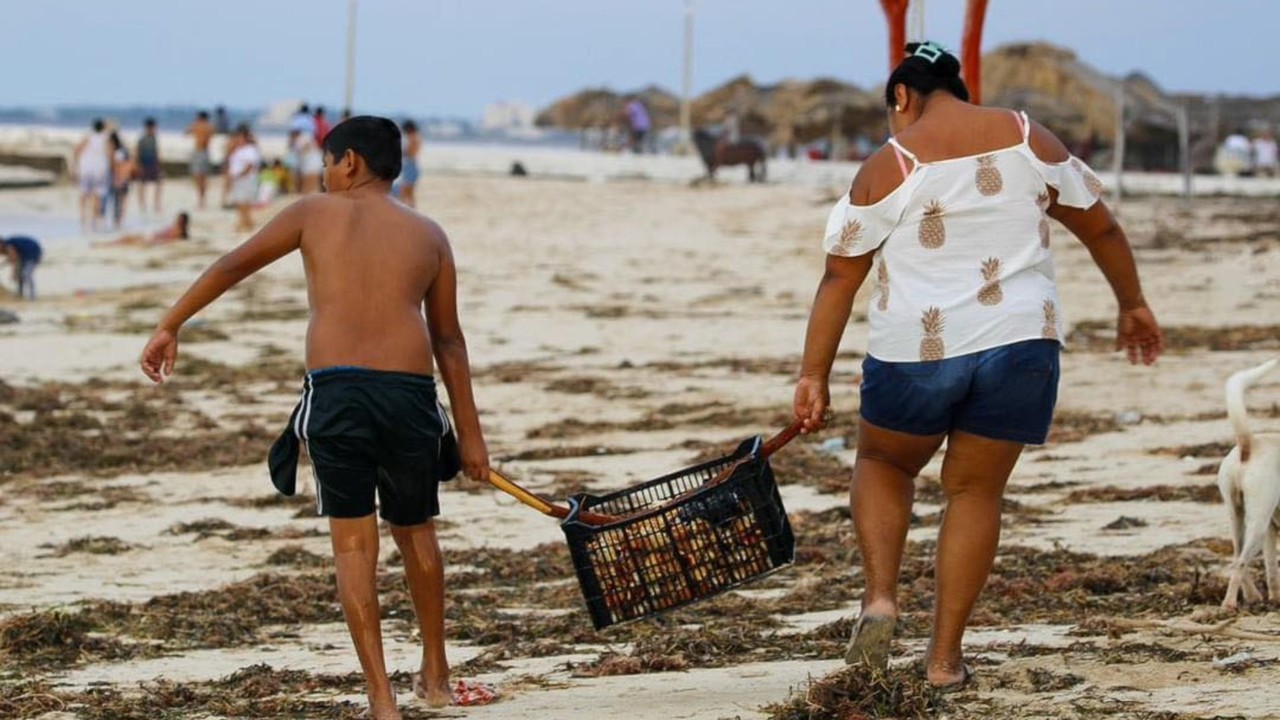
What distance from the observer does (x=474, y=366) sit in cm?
1459

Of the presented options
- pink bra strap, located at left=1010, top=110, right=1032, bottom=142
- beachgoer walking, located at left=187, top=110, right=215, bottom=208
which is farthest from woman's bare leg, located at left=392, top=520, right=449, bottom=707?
beachgoer walking, located at left=187, top=110, right=215, bottom=208

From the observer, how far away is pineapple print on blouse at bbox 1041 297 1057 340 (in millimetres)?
5215

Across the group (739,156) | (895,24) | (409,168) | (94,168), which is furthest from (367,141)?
(739,156)

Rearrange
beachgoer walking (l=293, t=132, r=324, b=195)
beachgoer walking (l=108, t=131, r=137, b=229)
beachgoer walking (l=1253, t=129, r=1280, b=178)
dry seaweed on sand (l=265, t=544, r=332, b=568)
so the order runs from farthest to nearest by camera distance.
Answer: beachgoer walking (l=1253, t=129, r=1280, b=178), beachgoer walking (l=108, t=131, r=137, b=229), beachgoer walking (l=293, t=132, r=324, b=195), dry seaweed on sand (l=265, t=544, r=332, b=568)

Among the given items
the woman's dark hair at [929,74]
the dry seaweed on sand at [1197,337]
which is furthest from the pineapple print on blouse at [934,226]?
the dry seaweed on sand at [1197,337]

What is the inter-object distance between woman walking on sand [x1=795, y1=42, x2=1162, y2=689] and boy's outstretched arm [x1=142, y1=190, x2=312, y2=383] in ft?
4.67

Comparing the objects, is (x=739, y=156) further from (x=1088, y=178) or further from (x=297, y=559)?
(x=1088, y=178)

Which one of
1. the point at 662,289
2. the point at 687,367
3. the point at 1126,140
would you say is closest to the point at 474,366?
the point at 687,367

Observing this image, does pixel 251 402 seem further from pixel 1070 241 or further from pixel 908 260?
pixel 1070 241

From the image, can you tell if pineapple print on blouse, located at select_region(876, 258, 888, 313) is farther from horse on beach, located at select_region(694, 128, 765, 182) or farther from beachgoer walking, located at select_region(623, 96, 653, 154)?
beachgoer walking, located at select_region(623, 96, 653, 154)

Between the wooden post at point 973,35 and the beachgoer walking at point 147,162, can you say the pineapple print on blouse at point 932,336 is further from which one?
the beachgoer walking at point 147,162

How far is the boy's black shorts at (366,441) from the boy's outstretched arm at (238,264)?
0.35 metres

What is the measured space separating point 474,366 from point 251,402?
2191 mm

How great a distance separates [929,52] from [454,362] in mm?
1582
